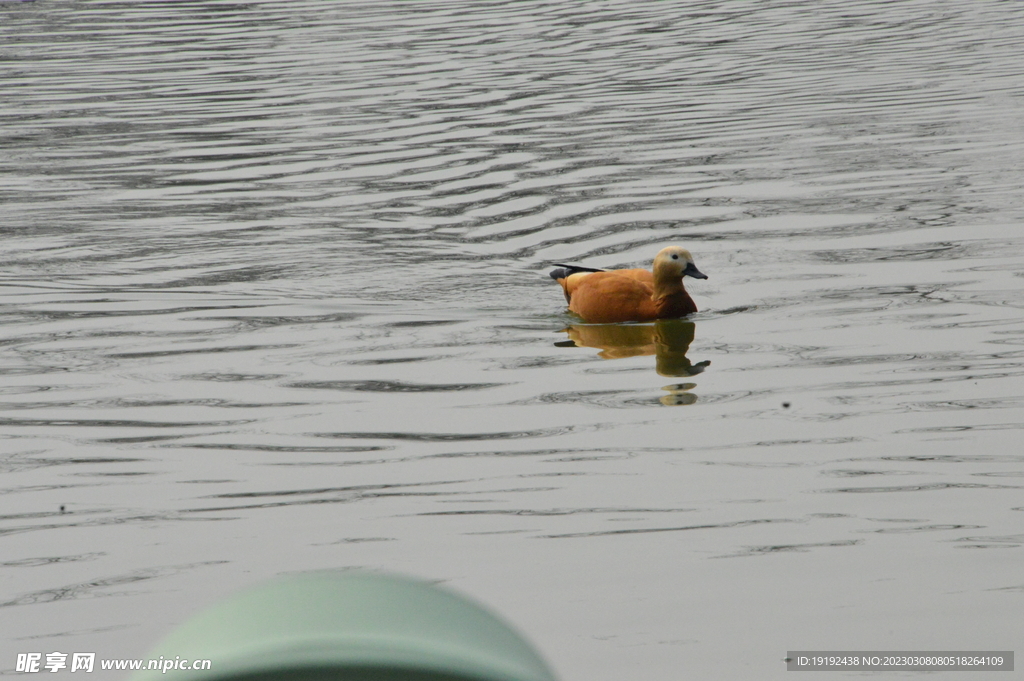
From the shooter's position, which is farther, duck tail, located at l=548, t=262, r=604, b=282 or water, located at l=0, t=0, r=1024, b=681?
duck tail, located at l=548, t=262, r=604, b=282

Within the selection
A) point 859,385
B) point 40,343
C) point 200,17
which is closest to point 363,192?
point 40,343

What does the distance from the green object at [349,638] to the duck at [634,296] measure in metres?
7.31

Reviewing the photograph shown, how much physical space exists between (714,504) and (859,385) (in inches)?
76.1

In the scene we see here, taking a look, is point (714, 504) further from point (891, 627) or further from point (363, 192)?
point (363, 192)

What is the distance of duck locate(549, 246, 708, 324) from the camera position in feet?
28.5

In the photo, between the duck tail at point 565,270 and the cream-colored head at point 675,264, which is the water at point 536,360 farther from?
the cream-colored head at point 675,264

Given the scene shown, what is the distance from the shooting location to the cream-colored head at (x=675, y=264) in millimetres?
8555

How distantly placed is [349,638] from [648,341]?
720 centimetres

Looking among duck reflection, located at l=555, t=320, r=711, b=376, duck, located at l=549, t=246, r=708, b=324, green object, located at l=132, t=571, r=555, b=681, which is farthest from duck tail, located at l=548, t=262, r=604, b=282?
green object, located at l=132, t=571, r=555, b=681

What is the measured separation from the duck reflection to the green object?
626 cm

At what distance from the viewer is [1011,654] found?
4.24m

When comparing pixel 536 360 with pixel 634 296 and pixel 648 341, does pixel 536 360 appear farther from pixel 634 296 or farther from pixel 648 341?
pixel 634 296

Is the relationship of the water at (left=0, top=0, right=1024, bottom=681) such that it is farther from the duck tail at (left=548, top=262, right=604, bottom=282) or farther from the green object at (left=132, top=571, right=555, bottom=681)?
the green object at (left=132, top=571, right=555, bottom=681)

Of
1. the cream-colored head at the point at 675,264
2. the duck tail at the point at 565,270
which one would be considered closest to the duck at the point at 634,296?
the cream-colored head at the point at 675,264
